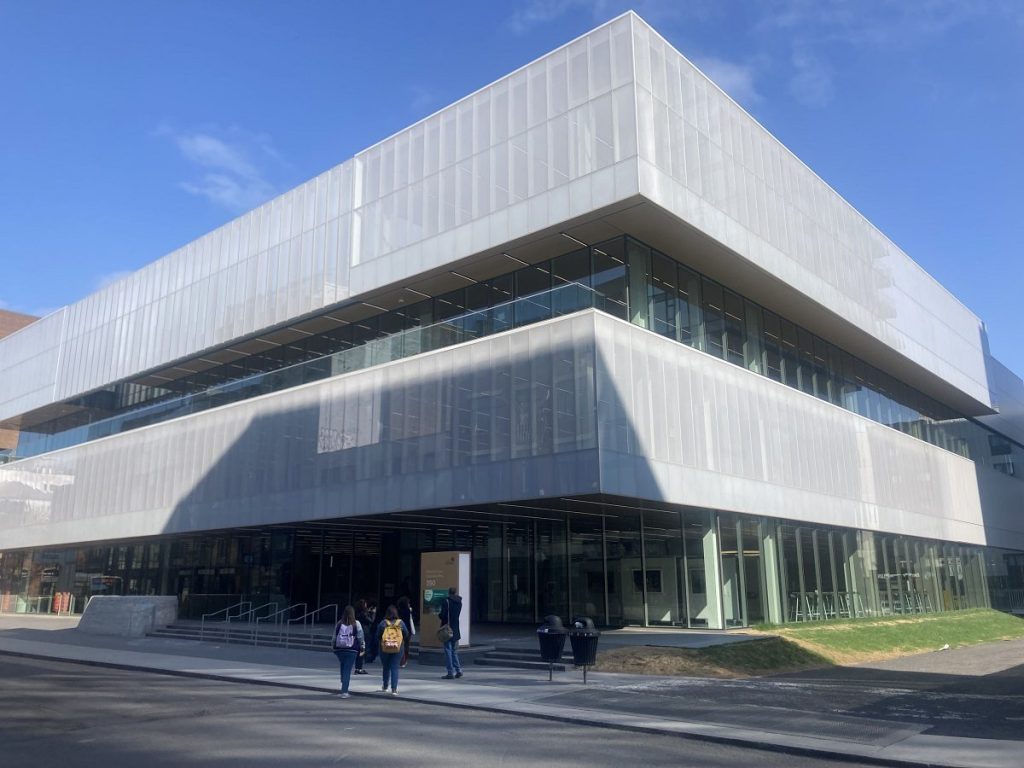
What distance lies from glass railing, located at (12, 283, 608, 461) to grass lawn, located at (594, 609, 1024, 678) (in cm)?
908

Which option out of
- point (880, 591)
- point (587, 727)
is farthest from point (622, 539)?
point (880, 591)

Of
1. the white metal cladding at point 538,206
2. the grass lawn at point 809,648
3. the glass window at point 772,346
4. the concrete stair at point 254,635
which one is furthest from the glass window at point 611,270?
the concrete stair at point 254,635

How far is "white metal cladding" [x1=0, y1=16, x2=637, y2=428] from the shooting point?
78.5 ft

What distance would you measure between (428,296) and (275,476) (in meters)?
8.45

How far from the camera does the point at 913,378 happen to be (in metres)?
41.8

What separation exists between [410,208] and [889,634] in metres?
21.9

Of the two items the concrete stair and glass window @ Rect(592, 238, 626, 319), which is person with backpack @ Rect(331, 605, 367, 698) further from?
glass window @ Rect(592, 238, 626, 319)

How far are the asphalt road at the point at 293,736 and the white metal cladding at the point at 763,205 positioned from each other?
15.0 m

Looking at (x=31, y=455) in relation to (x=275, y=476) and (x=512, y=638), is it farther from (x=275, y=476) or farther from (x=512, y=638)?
(x=512, y=638)

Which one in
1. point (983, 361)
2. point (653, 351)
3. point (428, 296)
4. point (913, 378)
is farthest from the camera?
point (983, 361)

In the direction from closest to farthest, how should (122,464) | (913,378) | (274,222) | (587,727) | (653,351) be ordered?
1. (587,727)
2. (653,351)
3. (274,222)
4. (122,464)
5. (913,378)

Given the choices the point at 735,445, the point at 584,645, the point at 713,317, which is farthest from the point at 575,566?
the point at 713,317

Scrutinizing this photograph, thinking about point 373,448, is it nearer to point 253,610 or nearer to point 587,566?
point 587,566

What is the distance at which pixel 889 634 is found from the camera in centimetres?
2883
